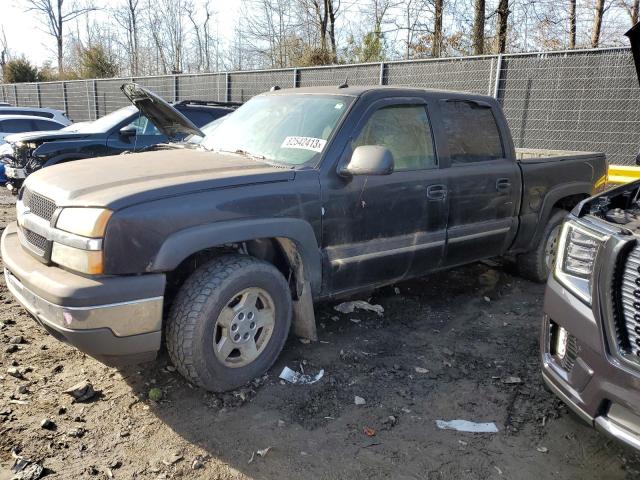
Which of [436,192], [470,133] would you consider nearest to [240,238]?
[436,192]

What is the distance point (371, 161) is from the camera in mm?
3346

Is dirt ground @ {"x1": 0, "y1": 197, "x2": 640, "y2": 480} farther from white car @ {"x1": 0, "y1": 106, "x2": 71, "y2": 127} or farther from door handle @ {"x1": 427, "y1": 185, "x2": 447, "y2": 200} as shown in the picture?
white car @ {"x1": 0, "y1": 106, "x2": 71, "y2": 127}

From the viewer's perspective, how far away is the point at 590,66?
27.7ft

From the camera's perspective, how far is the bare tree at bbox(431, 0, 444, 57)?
17.2m

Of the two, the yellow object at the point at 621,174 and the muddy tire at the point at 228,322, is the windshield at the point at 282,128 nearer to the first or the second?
the muddy tire at the point at 228,322

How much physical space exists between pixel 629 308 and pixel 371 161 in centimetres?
169

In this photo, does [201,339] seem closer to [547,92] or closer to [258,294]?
[258,294]

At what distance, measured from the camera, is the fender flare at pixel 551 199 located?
5082mm

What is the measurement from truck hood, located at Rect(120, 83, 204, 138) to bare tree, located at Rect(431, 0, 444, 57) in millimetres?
13261

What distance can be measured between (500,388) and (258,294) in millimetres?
1720

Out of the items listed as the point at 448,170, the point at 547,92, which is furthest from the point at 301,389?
the point at 547,92

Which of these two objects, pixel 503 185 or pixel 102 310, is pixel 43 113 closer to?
pixel 503 185

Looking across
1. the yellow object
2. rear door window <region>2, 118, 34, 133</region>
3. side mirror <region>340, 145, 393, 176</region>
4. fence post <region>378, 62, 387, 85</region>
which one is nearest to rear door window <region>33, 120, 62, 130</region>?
rear door window <region>2, 118, 34, 133</region>

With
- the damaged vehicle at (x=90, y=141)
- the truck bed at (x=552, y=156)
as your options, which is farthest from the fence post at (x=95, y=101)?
the truck bed at (x=552, y=156)
